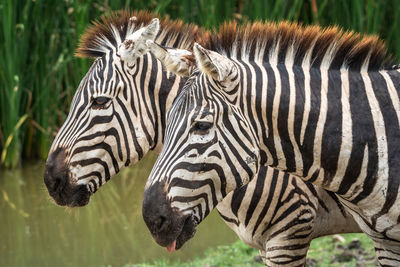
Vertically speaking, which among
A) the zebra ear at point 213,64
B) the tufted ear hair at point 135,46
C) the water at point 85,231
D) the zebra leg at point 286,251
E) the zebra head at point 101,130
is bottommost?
the water at point 85,231

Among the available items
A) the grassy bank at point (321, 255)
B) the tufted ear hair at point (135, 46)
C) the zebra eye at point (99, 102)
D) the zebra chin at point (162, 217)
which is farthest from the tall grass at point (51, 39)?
the zebra chin at point (162, 217)

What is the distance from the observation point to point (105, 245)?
25.0ft

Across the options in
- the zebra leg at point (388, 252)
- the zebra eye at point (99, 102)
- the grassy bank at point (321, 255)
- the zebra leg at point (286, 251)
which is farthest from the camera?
the grassy bank at point (321, 255)

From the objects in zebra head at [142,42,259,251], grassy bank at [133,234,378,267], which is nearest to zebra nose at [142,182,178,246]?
zebra head at [142,42,259,251]

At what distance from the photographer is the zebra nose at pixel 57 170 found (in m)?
4.35

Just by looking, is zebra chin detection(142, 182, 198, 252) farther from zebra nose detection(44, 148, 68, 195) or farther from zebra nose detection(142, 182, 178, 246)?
zebra nose detection(44, 148, 68, 195)

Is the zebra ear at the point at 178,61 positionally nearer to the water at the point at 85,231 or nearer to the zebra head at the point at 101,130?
the zebra head at the point at 101,130

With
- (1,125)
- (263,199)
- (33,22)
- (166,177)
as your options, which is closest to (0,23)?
(33,22)

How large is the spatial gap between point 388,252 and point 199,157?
1371 mm

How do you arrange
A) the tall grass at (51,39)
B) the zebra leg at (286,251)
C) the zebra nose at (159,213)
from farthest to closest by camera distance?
the tall grass at (51,39), the zebra leg at (286,251), the zebra nose at (159,213)

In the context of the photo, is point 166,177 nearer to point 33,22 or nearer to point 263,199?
point 263,199

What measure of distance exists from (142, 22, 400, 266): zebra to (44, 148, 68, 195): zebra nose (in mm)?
1170

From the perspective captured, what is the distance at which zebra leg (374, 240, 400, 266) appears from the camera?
375cm

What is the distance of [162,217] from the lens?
124 inches
